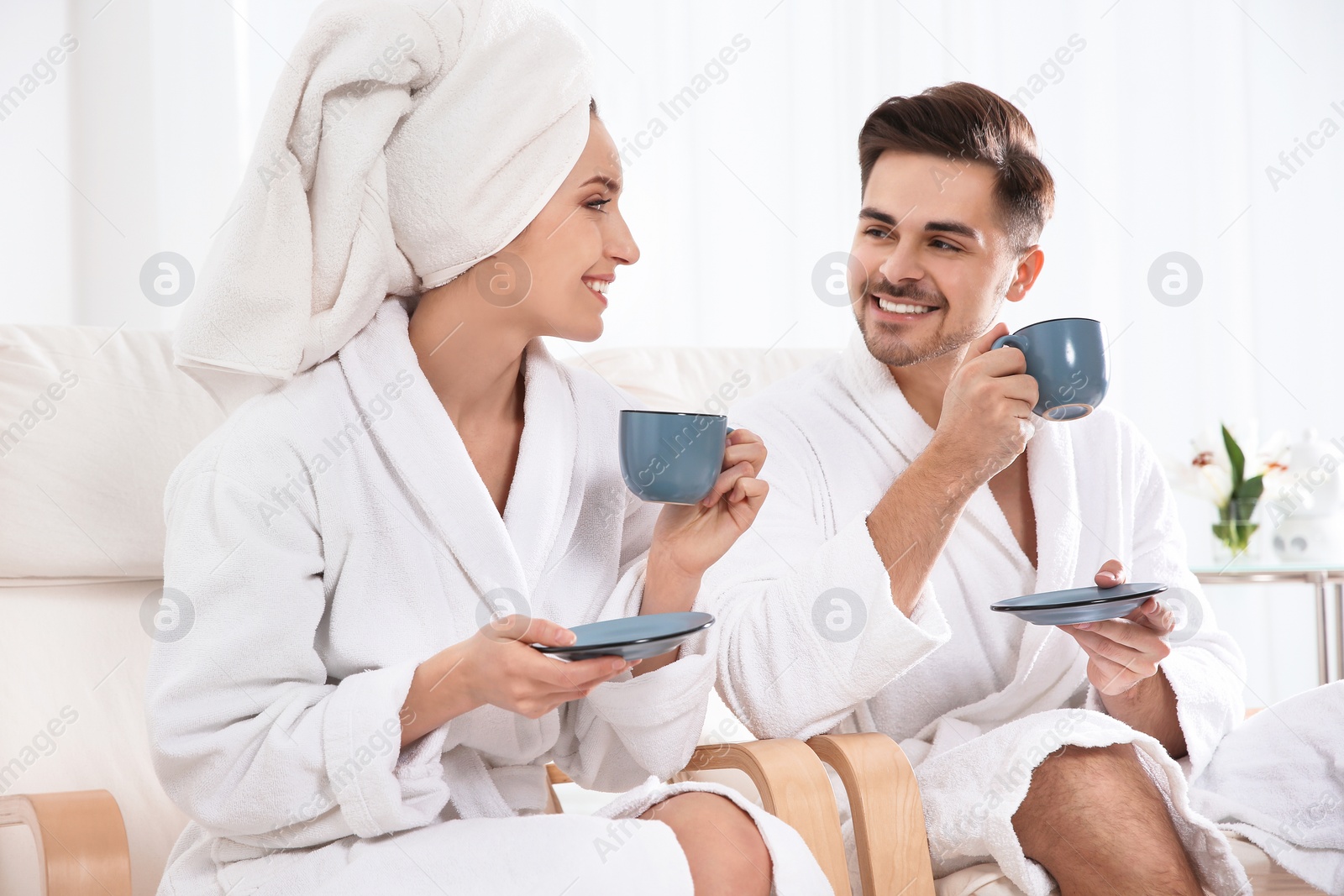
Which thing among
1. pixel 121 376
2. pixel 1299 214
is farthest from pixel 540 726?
pixel 1299 214

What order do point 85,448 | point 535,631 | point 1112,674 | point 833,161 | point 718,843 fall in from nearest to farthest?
point 535,631 → point 718,843 → point 1112,674 → point 85,448 → point 833,161

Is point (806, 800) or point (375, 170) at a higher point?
point (375, 170)

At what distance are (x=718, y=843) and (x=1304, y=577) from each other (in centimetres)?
187

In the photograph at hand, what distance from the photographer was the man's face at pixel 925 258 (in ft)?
5.40

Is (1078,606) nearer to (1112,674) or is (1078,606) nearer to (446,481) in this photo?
(1112,674)

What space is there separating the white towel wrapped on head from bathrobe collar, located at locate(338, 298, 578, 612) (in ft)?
0.14

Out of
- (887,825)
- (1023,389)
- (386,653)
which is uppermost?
(1023,389)

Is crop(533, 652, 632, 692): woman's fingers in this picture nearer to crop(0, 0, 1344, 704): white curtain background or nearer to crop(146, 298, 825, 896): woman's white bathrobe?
crop(146, 298, 825, 896): woman's white bathrobe

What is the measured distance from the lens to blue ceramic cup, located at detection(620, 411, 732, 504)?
1.11 m

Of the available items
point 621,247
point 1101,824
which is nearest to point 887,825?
point 1101,824

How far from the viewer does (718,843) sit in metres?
1.04

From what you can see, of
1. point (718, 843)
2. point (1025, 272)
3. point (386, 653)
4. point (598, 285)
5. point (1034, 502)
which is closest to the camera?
point (718, 843)

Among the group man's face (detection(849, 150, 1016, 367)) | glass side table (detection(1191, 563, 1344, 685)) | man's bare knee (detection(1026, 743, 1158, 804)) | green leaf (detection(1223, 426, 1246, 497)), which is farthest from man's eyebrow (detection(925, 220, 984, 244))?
green leaf (detection(1223, 426, 1246, 497))

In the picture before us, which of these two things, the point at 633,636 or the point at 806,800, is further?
the point at 806,800
